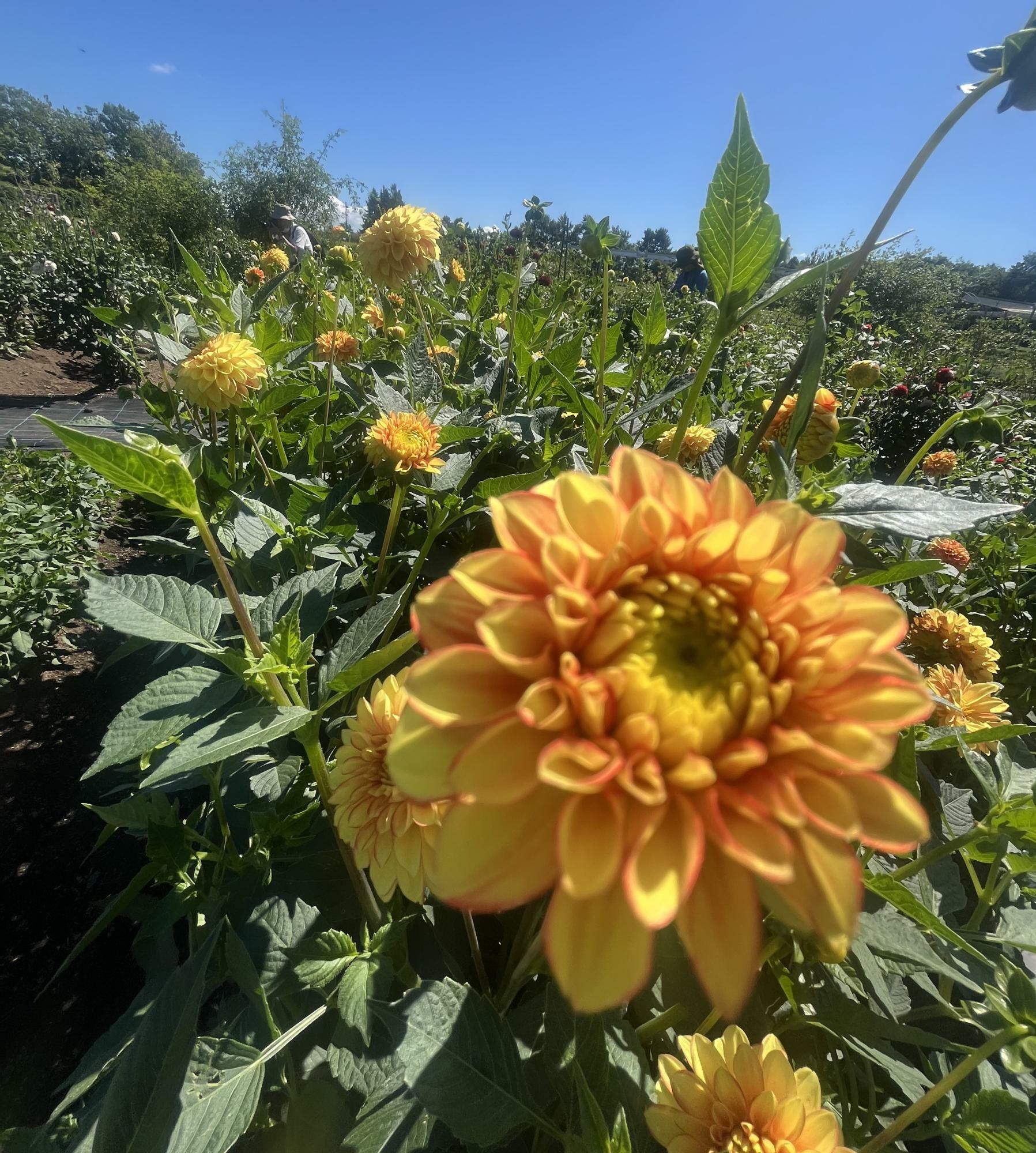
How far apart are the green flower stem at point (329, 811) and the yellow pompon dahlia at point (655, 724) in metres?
0.36

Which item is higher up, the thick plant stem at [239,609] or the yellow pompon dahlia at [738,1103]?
the thick plant stem at [239,609]

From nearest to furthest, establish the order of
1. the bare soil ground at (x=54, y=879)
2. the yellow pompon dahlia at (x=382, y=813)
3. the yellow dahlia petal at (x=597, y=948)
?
the yellow dahlia petal at (x=597, y=948) → the yellow pompon dahlia at (x=382, y=813) → the bare soil ground at (x=54, y=879)

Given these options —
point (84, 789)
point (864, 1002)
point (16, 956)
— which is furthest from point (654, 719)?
point (84, 789)

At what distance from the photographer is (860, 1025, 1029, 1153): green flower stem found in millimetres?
586

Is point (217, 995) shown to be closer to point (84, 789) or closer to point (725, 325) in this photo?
point (84, 789)

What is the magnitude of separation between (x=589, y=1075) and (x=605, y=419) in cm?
116

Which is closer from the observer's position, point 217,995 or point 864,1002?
point 864,1002

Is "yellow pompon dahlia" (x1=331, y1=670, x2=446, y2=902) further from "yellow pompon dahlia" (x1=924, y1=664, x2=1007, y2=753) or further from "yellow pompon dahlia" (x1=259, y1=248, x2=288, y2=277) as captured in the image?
"yellow pompon dahlia" (x1=259, y1=248, x2=288, y2=277)

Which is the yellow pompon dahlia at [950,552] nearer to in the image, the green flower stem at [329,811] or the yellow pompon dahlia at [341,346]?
the green flower stem at [329,811]

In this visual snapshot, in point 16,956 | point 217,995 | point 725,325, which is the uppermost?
point 725,325

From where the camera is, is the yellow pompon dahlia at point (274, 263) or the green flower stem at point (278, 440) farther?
the yellow pompon dahlia at point (274, 263)

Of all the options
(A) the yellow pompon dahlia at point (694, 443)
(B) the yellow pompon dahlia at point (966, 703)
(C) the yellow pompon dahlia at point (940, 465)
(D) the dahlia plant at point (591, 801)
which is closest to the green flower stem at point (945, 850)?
(D) the dahlia plant at point (591, 801)

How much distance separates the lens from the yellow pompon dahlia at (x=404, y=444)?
1198mm

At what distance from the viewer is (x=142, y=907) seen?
46.3 inches
